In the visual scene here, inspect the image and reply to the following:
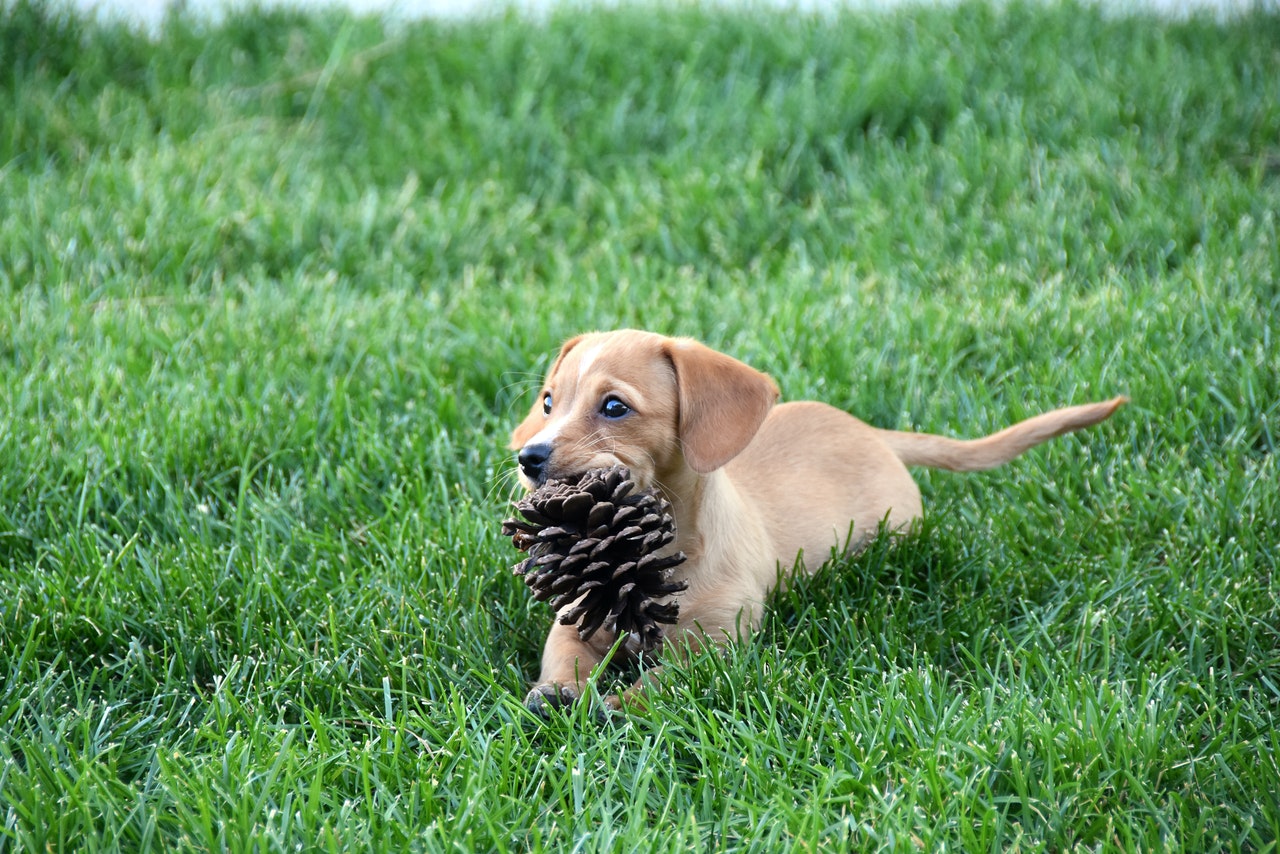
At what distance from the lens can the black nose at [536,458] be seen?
8.38 ft

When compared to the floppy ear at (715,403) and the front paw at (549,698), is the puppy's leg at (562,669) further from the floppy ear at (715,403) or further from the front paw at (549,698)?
the floppy ear at (715,403)

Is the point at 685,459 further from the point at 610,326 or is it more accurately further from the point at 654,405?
the point at 610,326

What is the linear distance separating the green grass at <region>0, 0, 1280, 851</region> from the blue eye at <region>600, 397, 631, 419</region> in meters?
0.55

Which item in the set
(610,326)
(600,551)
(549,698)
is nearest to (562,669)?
(549,698)

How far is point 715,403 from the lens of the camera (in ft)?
9.04

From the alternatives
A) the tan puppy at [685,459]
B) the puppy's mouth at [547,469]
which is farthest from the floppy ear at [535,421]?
the puppy's mouth at [547,469]

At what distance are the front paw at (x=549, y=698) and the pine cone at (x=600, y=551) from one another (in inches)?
4.9

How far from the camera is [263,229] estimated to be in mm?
4961

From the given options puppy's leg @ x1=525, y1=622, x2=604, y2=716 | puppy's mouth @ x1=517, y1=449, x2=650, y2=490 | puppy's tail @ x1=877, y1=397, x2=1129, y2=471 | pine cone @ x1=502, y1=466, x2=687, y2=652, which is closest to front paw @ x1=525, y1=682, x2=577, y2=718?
puppy's leg @ x1=525, y1=622, x2=604, y2=716

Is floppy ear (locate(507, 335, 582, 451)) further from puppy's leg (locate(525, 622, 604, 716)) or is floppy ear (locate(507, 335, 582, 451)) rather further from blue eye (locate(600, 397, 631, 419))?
puppy's leg (locate(525, 622, 604, 716))

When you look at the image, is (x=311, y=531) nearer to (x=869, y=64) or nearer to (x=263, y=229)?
(x=263, y=229)

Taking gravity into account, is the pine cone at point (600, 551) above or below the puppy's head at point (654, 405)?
below

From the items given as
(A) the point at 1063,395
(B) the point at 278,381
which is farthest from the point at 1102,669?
(B) the point at 278,381

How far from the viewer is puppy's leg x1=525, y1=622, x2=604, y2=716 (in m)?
2.54
